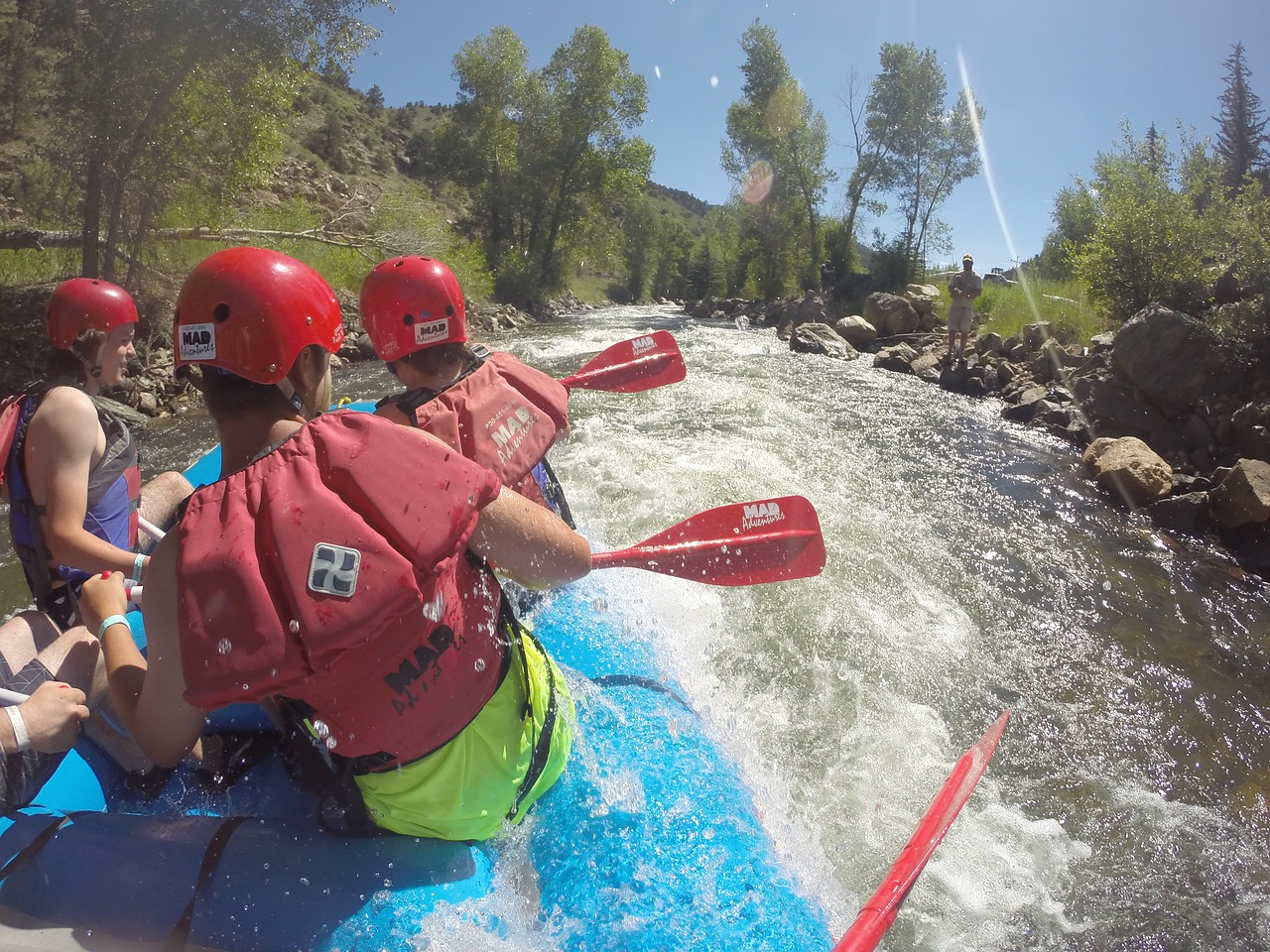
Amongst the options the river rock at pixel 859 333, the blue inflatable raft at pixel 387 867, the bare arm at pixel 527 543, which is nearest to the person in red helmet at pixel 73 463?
the blue inflatable raft at pixel 387 867

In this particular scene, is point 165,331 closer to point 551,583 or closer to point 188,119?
point 188,119

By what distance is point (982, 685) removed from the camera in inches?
140

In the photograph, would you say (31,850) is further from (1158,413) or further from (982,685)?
(1158,413)

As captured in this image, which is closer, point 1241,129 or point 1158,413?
point 1158,413

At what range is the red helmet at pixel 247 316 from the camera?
44.7 inches

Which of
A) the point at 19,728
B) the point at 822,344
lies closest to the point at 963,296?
the point at 822,344

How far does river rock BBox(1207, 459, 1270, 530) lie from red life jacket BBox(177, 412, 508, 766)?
5758mm

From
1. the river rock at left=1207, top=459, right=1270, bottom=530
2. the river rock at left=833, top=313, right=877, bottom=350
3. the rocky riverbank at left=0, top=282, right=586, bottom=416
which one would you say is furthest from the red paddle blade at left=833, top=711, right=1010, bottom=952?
the river rock at left=833, top=313, right=877, bottom=350

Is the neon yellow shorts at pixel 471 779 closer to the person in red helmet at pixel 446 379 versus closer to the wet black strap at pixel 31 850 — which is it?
the wet black strap at pixel 31 850

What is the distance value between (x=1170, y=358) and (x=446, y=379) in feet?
25.4

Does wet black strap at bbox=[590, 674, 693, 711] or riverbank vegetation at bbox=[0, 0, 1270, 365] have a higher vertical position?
riverbank vegetation at bbox=[0, 0, 1270, 365]

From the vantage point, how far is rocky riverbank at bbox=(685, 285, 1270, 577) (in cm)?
515

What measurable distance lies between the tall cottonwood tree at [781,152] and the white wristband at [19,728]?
26.3 metres

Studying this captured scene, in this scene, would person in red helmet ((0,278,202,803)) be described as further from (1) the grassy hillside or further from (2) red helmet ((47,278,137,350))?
(1) the grassy hillside
